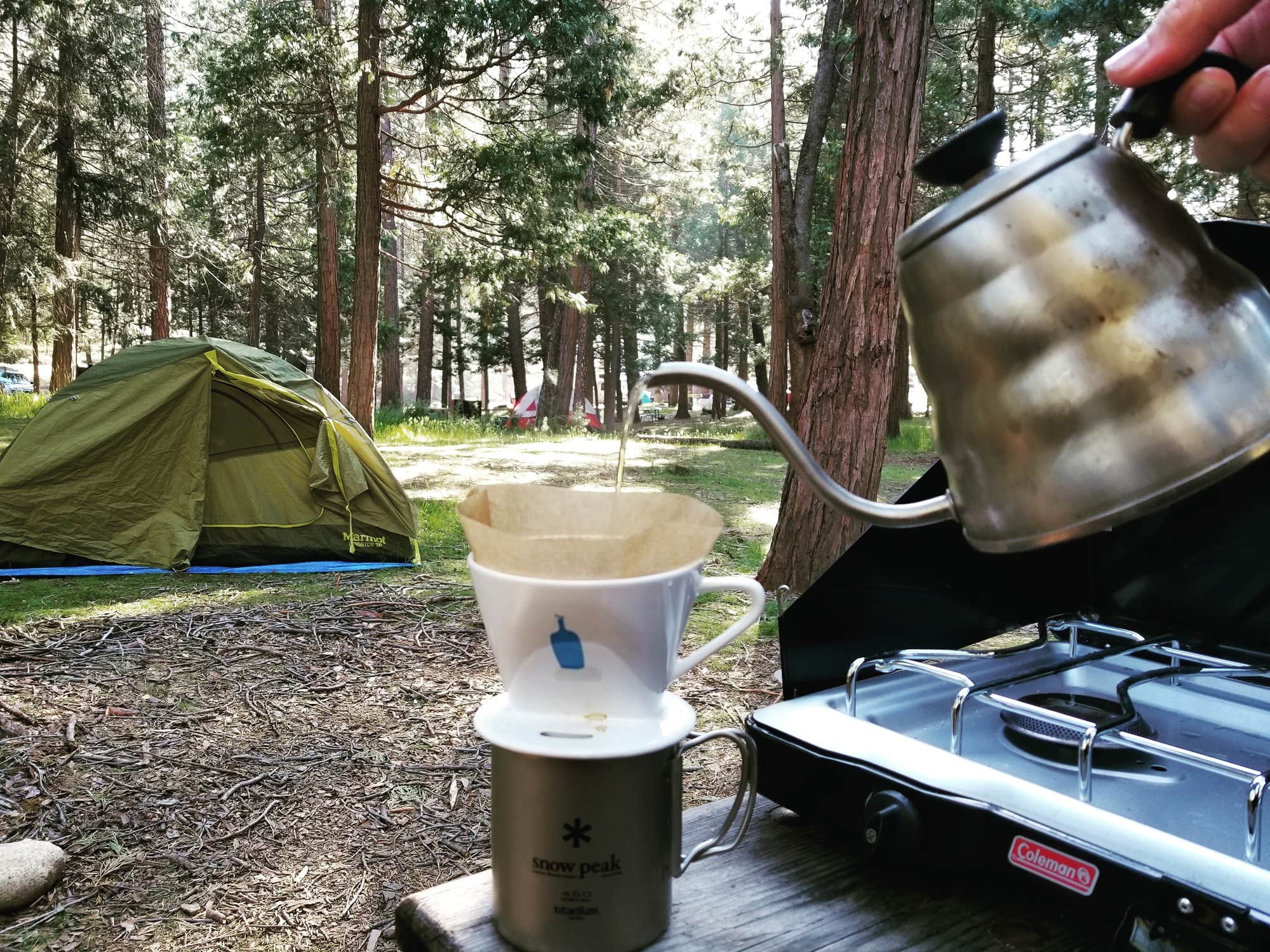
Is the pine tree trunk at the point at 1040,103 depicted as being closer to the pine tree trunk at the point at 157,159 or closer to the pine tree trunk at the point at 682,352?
the pine tree trunk at the point at 682,352

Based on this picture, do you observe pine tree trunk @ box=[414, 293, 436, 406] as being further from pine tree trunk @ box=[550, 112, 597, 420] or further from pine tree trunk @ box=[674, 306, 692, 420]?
pine tree trunk @ box=[674, 306, 692, 420]

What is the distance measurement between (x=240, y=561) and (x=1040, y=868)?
18.4 ft

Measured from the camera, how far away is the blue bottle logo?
0.79 metres

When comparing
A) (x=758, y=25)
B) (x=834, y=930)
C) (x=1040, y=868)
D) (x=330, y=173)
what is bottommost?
(x=834, y=930)

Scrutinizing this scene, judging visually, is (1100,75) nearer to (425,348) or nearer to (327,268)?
(327,268)

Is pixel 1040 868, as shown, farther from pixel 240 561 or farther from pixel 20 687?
pixel 240 561

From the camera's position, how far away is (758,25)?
14.2m

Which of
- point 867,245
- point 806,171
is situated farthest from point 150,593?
point 806,171

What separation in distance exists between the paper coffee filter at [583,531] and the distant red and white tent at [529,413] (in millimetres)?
18274

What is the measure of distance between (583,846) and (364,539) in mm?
5234

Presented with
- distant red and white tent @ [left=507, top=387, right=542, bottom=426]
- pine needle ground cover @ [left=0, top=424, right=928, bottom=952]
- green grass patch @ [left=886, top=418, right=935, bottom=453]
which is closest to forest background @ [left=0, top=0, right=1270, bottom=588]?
green grass patch @ [left=886, top=418, right=935, bottom=453]

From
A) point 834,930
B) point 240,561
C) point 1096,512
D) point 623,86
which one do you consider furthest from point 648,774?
point 623,86

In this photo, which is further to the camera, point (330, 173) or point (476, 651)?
point (330, 173)

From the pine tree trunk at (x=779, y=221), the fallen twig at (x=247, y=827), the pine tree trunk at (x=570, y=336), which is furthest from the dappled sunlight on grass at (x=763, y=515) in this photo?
the pine tree trunk at (x=570, y=336)
